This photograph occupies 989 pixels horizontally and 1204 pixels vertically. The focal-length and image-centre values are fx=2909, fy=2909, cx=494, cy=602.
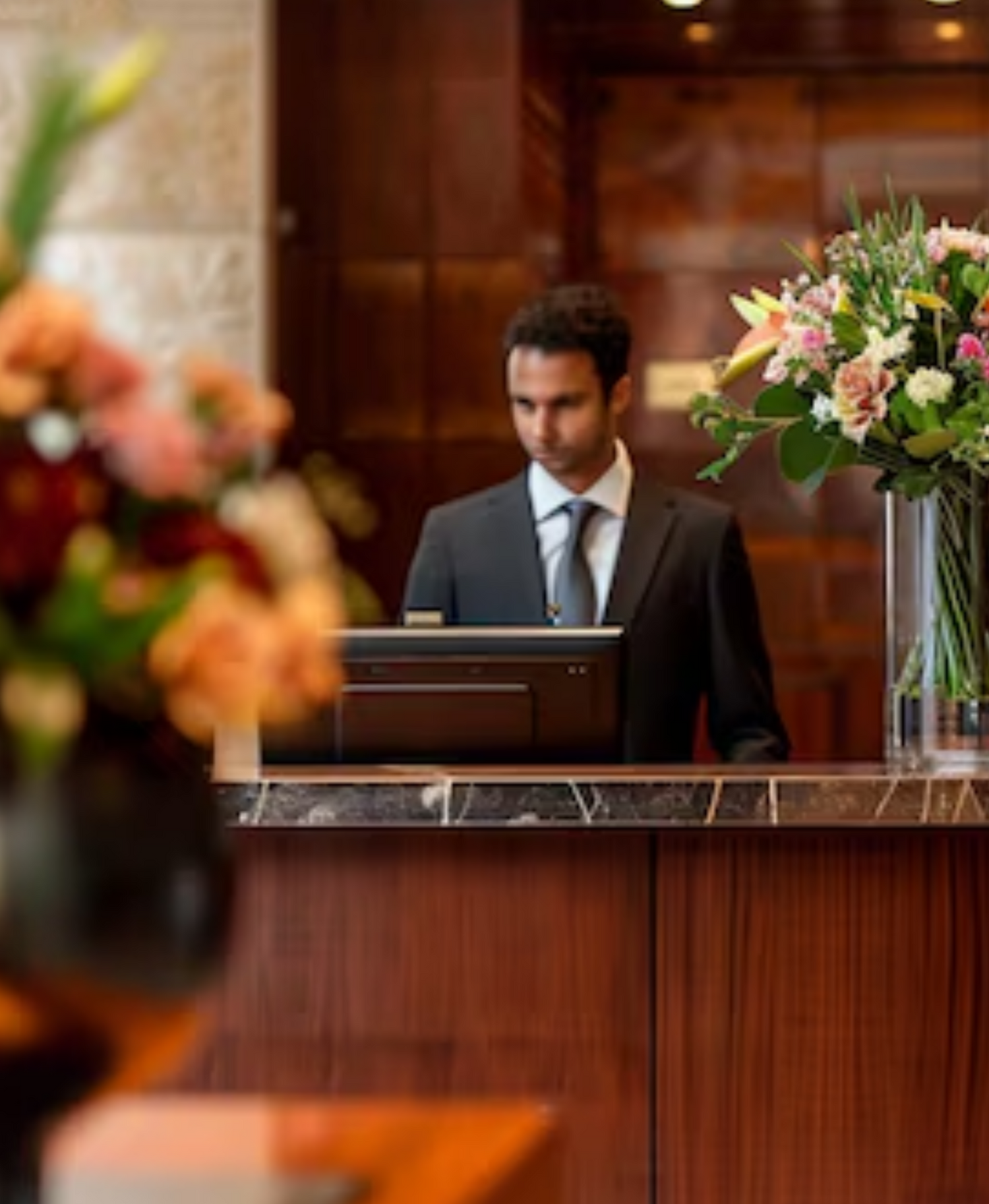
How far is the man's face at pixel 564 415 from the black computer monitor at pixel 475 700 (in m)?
1.30

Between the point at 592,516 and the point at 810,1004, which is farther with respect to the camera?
the point at 592,516

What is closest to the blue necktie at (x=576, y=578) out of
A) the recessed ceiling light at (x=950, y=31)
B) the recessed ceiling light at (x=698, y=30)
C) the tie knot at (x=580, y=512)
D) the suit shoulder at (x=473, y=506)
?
the tie knot at (x=580, y=512)

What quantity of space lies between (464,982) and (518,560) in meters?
1.58

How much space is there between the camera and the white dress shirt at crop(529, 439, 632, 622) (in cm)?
540

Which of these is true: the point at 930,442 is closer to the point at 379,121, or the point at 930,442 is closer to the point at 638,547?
the point at 638,547

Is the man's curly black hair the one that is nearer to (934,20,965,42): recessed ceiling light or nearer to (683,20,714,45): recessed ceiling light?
(683,20,714,45): recessed ceiling light

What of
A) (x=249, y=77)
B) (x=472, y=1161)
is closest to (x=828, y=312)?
(x=472, y=1161)

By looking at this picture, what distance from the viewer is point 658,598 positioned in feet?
17.4

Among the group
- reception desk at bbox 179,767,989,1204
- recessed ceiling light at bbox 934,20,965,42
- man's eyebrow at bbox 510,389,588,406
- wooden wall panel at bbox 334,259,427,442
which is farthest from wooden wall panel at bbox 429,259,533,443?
reception desk at bbox 179,767,989,1204

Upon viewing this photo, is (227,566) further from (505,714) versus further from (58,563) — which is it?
(505,714)

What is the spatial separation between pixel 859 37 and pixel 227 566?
6470mm

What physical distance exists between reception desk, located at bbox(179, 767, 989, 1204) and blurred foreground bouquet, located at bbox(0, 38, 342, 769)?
2.14m

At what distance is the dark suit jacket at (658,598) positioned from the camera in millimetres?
5238

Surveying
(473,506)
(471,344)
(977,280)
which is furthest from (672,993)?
(471,344)
